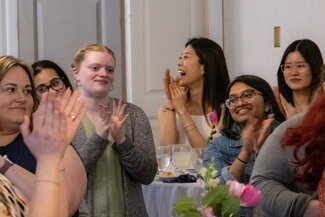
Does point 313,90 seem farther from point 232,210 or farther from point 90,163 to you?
point 232,210

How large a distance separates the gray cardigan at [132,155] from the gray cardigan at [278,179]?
1.13 metres

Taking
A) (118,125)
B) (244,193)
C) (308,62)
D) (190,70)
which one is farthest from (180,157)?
(244,193)

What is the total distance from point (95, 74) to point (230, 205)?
191 centimetres

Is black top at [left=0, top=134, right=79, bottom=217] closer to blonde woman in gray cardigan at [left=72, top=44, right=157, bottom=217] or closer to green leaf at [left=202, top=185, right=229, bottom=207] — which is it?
blonde woman in gray cardigan at [left=72, top=44, right=157, bottom=217]

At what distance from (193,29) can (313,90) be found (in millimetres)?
1360

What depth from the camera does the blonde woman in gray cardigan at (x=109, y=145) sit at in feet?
9.54

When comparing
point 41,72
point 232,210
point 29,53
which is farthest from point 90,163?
point 29,53

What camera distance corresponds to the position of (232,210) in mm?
1284

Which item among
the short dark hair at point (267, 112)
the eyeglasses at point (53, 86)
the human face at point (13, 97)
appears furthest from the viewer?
the eyeglasses at point (53, 86)

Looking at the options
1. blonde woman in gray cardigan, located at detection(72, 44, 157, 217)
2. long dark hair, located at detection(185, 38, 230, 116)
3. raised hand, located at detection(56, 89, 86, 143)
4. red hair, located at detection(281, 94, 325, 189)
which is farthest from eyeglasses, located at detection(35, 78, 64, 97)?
raised hand, located at detection(56, 89, 86, 143)

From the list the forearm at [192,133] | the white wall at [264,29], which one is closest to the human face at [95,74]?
the forearm at [192,133]

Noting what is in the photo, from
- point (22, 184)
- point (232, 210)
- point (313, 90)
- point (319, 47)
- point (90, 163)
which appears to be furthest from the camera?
point (319, 47)

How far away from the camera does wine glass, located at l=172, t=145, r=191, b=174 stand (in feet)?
11.9

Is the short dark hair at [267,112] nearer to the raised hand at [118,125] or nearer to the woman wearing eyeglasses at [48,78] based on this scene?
the raised hand at [118,125]
